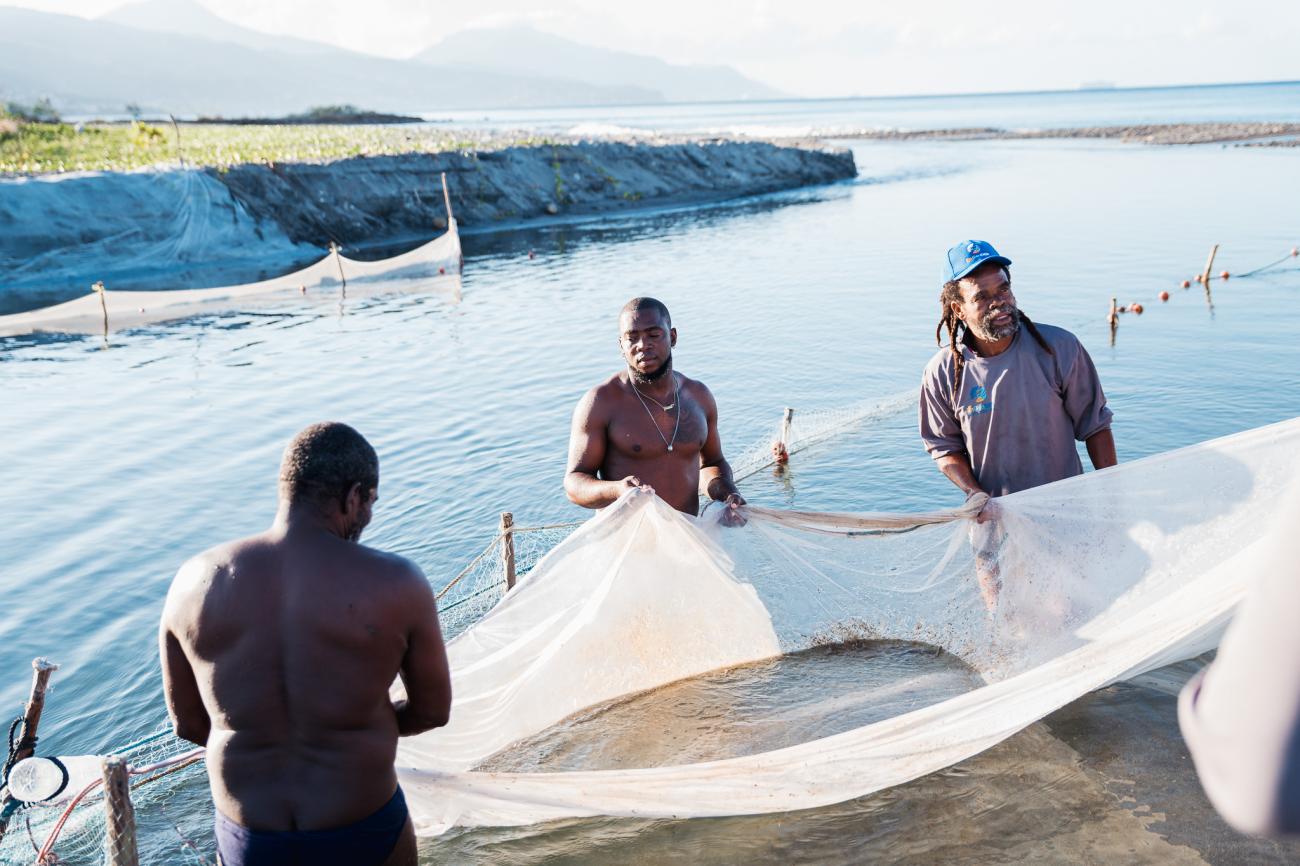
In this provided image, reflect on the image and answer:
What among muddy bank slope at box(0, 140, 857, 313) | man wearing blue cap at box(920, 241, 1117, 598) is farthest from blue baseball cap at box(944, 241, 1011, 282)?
muddy bank slope at box(0, 140, 857, 313)

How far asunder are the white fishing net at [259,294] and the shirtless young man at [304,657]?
1807cm

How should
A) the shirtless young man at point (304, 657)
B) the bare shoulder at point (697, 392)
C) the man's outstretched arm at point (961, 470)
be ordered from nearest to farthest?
the shirtless young man at point (304, 657) < the man's outstretched arm at point (961, 470) < the bare shoulder at point (697, 392)

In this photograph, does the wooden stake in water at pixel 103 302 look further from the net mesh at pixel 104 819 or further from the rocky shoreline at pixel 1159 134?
the rocky shoreline at pixel 1159 134

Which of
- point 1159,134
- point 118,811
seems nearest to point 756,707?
point 118,811

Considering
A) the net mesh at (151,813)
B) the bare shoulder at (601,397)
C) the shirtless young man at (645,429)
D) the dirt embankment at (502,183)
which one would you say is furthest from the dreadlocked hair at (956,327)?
the dirt embankment at (502,183)

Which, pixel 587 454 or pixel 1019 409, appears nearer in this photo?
pixel 1019 409

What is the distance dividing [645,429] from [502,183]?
3210cm

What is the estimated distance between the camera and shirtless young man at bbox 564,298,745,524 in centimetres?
451

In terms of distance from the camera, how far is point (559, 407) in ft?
41.3

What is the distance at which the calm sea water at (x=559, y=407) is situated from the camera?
4441 millimetres

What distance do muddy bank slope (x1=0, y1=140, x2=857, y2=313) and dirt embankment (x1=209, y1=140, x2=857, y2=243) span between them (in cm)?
5

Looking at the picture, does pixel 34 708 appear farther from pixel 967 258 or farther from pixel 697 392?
pixel 967 258

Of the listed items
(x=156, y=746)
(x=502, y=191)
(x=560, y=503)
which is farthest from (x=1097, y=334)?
(x=502, y=191)

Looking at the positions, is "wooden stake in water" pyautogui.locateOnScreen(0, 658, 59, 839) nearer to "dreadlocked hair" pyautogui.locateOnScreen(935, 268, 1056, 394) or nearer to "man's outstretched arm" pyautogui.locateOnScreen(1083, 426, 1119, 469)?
"dreadlocked hair" pyautogui.locateOnScreen(935, 268, 1056, 394)
